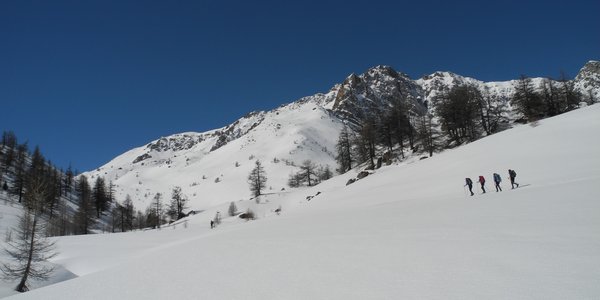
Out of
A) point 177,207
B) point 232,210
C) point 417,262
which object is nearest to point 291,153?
point 177,207

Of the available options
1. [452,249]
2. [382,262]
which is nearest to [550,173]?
[452,249]

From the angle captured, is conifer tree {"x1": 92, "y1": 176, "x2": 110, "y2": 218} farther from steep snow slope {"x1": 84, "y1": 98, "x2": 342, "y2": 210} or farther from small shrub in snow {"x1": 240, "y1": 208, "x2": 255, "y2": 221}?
small shrub in snow {"x1": 240, "y1": 208, "x2": 255, "y2": 221}

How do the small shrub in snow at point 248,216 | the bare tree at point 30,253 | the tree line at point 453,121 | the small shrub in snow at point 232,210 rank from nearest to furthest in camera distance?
the bare tree at point 30,253 < the small shrub in snow at point 248,216 < the tree line at point 453,121 < the small shrub in snow at point 232,210

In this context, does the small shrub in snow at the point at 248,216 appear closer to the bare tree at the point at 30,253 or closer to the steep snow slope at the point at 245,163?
the steep snow slope at the point at 245,163

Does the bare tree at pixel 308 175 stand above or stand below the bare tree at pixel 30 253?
above

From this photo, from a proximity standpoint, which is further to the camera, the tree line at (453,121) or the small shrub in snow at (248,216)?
the tree line at (453,121)

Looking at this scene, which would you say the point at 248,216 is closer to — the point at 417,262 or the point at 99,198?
the point at 417,262

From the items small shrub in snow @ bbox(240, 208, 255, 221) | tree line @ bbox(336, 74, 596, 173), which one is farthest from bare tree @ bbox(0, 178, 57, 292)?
tree line @ bbox(336, 74, 596, 173)

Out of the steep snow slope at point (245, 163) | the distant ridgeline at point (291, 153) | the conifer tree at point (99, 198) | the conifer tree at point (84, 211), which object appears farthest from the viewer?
the conifer tree at point (99, 198)

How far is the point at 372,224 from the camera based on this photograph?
15.4 meters

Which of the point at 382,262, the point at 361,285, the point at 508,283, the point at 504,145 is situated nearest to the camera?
the point at 508,283

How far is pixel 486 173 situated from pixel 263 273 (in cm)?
2488

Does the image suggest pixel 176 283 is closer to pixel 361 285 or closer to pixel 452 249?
pixel 361 285

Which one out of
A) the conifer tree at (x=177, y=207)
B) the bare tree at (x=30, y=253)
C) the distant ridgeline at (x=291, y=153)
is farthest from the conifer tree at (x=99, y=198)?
the bare tree at (x=30, y=253)
